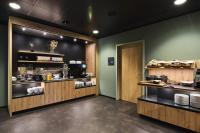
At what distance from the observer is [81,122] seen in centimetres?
302

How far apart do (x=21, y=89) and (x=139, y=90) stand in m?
4.13

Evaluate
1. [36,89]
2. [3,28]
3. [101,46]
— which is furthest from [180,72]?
[3,28]

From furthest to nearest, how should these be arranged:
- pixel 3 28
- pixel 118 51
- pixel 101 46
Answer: pixel 101 46 < pixel 118 51 < pixel 3 28

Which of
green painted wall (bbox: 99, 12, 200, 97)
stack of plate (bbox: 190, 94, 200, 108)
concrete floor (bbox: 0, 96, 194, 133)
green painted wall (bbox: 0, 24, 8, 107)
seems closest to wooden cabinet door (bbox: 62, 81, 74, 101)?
concrete floor (bbox: 0, 96, 194, 133)

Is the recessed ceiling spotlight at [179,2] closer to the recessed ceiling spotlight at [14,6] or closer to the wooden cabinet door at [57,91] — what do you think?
the recessed ceiling spotlight at [14,6]

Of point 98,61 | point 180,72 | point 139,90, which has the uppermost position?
point 98,61

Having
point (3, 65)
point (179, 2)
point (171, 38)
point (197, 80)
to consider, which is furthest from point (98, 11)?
point (3, 65)

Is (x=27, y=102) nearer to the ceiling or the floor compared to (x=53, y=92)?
nearer to the floor

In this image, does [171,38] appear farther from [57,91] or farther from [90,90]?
[57,91]

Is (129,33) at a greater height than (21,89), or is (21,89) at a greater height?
(129,33)

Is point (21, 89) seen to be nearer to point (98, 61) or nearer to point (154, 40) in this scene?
point (98, 61)

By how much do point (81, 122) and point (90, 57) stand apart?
3.47 meters

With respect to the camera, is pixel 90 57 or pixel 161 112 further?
pixel 90 57

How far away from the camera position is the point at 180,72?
124 inches
